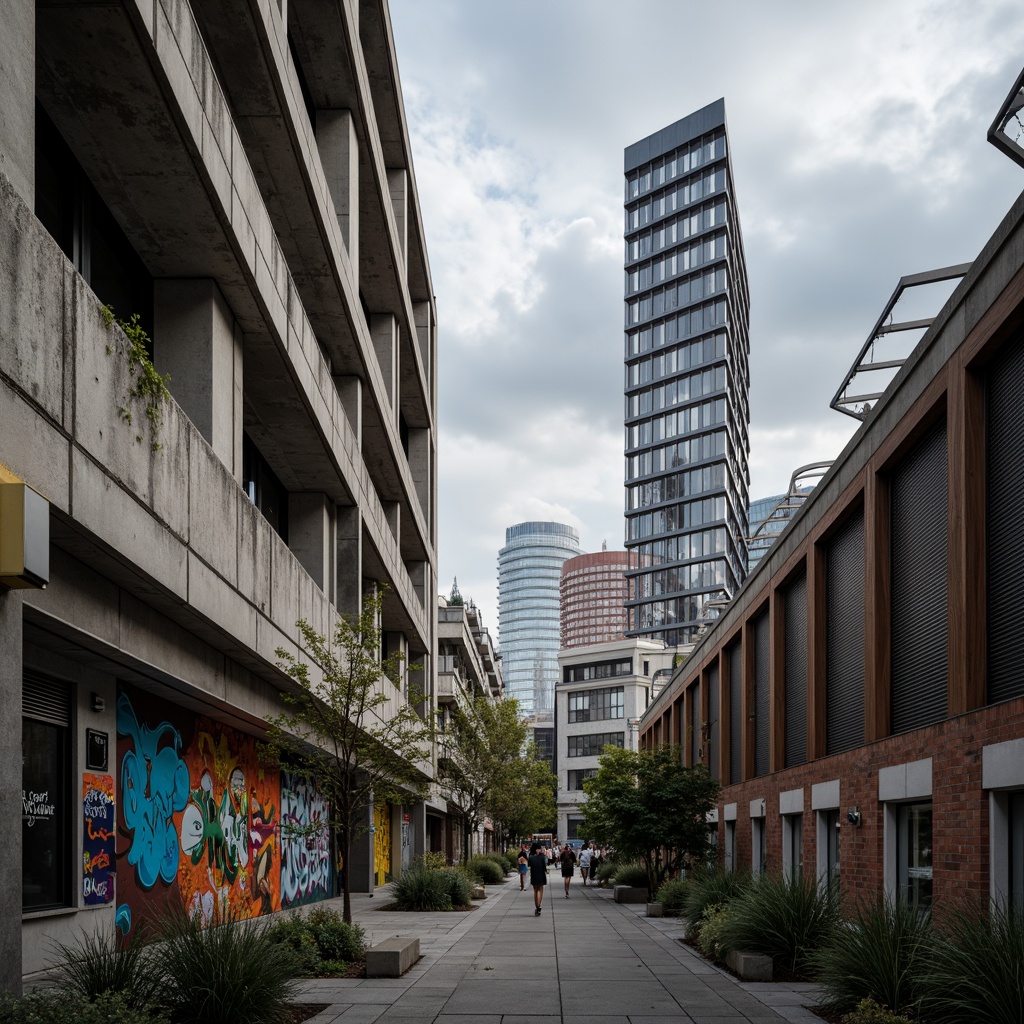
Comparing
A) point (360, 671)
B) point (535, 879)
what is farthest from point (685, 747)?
point (360, 671)

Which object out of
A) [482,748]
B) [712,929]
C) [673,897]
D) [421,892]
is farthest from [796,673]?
[482,748]

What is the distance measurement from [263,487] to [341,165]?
7.10 m

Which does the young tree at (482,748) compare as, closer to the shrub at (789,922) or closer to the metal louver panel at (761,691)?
the metal louver panel at (761,691)

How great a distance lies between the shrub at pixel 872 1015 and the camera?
1053cm

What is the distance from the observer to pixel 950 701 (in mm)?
14070

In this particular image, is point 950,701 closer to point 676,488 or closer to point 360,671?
point 360,671

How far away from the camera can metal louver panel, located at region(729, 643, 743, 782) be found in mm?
33344

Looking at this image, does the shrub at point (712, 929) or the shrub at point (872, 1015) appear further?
the shrub at point (712, 929)

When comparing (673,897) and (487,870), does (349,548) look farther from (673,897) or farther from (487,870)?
(487,870)

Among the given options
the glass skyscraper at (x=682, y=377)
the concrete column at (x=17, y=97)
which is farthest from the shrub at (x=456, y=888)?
the glass skyscraper at (x=682, y=377)

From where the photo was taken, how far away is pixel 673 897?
93.9 feet

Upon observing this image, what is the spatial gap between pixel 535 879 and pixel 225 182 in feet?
65.1

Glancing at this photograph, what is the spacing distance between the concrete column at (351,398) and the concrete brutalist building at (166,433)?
0.05 meters

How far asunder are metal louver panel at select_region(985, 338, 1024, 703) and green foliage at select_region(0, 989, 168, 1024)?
8.90 meters
